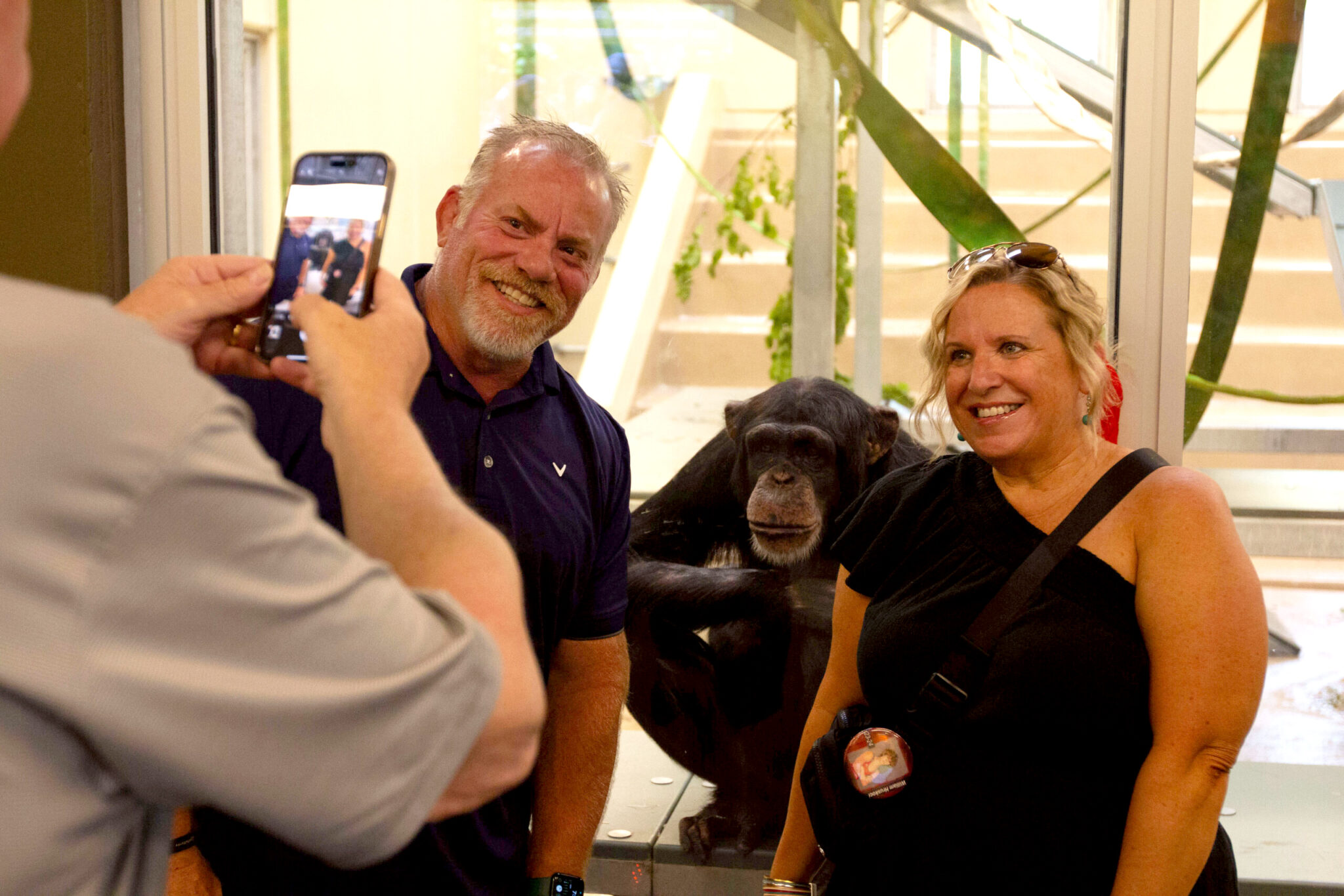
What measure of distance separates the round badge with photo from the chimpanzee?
0.48 meters

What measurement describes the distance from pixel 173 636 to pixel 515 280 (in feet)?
3.15

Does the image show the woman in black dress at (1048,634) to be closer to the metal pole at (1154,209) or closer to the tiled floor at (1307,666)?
the metal pole at (1154,209)

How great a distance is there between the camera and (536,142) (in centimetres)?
144

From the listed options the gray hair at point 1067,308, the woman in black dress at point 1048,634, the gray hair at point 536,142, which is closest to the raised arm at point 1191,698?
the woman in black dress at point 1048,634

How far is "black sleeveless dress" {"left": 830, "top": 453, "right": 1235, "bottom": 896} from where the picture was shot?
4.02 feet

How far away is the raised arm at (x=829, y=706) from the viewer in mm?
1505

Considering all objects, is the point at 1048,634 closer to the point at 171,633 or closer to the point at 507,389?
the point at 507,389

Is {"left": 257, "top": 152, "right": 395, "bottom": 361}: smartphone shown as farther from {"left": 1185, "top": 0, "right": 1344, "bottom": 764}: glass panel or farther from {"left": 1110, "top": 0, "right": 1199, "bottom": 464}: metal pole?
{"left": 1185, "top": 0, "right": 1344, "bottom": 764}: glass panel

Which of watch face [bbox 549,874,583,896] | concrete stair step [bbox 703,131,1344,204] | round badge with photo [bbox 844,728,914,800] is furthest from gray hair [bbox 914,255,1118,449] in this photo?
watch face [bbox 549,874,583,896]

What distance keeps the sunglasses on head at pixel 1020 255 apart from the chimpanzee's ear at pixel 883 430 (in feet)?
1.38

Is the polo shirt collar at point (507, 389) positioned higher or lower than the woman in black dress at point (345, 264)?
lower

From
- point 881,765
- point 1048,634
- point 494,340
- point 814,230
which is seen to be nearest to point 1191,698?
point 1048,634

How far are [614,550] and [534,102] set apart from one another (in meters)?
0.91

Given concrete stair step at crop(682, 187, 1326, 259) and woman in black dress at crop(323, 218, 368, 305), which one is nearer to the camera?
woman in black dress at crop(323, 218, 368, 305)
